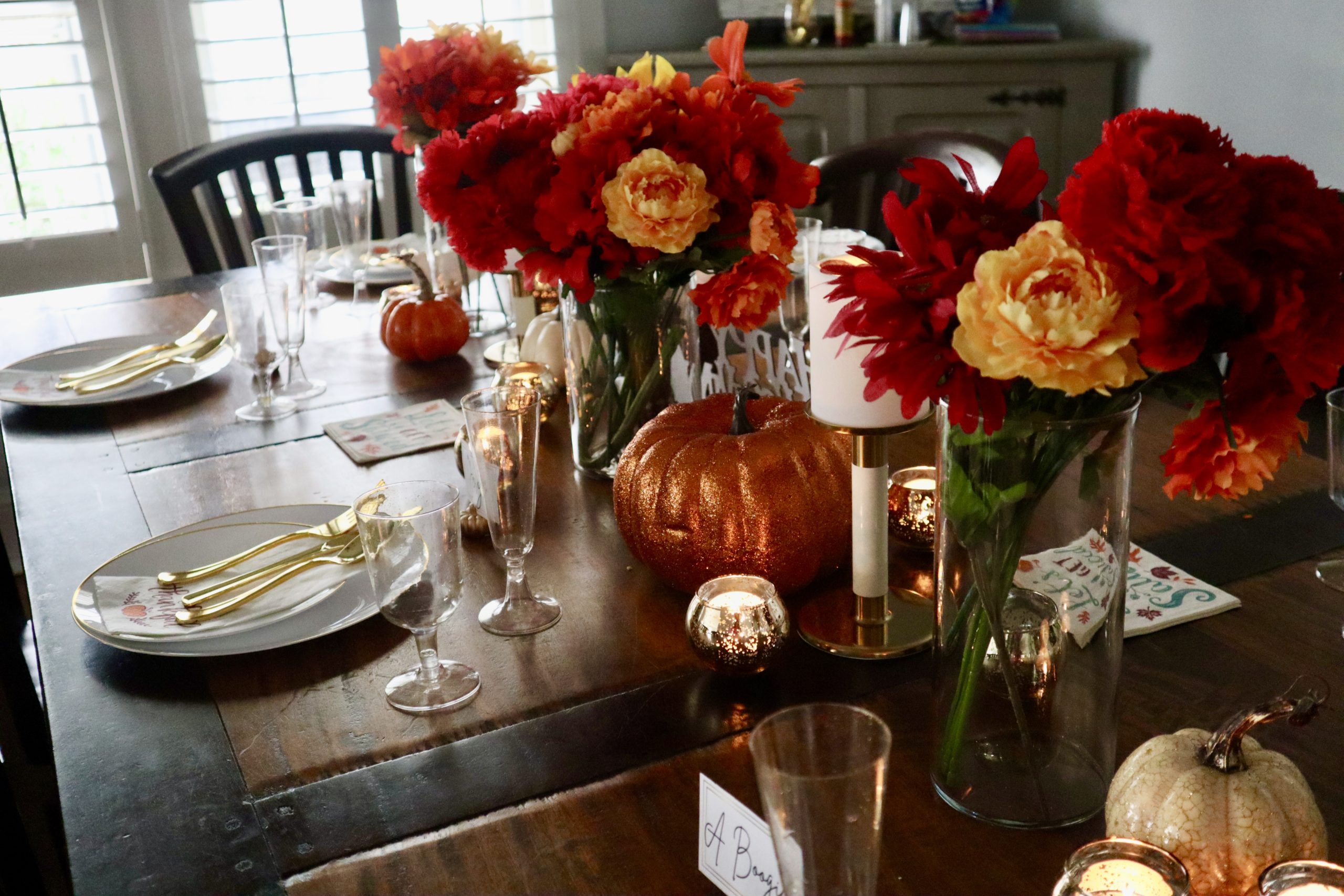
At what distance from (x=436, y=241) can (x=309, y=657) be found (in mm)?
979

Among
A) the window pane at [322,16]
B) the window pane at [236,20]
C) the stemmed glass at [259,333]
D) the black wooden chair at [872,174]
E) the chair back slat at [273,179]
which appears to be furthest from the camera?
the window pane at [322,16]

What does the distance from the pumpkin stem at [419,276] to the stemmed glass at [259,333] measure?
0.62 feet

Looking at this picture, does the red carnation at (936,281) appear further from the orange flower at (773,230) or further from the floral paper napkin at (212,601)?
the floral paper napkin at (212,601)

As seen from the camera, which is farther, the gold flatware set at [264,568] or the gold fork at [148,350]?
the gold fork at [148,350]

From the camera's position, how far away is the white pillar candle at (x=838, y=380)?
32.8 inches

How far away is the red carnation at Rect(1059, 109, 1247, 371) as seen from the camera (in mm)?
532

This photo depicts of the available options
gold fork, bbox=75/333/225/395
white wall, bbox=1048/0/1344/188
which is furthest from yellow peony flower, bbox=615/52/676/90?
white wall, bbox=1048/0/1344/188

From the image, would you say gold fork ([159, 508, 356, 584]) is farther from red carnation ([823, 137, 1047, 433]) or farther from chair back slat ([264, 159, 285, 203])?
chair back slat ([264, 159, 285, 203])

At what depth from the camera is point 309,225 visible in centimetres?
187

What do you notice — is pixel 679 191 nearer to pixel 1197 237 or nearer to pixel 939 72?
pixel 1197 237

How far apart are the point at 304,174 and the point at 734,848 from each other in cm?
215

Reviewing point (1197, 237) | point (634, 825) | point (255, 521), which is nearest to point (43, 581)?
point (255, 521)

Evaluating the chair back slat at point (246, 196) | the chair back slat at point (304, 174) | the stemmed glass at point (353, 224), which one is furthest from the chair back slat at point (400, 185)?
the stemmed glass at point (353, 224)

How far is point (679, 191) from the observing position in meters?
0.98
